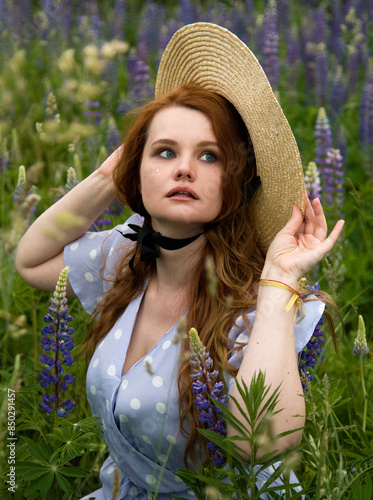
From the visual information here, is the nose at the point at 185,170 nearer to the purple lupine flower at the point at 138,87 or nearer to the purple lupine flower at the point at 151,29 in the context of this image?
the purple lupine flower at the point at 138,87

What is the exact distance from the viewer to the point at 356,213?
439 centimetres

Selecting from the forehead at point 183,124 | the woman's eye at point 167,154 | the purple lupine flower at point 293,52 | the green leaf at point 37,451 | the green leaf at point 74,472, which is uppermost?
the purple lupine flower at point 293,52

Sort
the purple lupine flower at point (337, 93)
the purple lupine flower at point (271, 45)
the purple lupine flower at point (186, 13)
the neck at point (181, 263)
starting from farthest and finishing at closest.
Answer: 1. the purple lupine flower at point (186, 13)
2. the purple lupine flower at point (337, 93)
3. the purple lupine flower at point (271, 45)
4. the neck at point (181, 263)

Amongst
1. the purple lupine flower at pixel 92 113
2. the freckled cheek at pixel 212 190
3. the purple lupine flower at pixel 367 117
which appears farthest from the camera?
the purple lupine flower at pixel 367 117

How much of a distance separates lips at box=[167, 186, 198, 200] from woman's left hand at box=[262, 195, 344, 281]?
0.28 m

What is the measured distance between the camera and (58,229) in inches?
91.2

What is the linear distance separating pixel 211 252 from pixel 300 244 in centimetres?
30

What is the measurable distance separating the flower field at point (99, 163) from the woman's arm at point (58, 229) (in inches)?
4.4

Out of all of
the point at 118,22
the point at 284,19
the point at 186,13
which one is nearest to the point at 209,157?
the point at 186,13

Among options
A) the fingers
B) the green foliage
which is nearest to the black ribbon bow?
the fingers

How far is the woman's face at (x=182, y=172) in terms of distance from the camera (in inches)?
75.1

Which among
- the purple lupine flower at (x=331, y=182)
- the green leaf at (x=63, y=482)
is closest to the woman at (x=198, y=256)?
the green leaf at (x=63, y=482)

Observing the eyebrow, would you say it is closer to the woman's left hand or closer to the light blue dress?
the woman's left hand

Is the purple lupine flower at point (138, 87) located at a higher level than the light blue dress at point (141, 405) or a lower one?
higher
